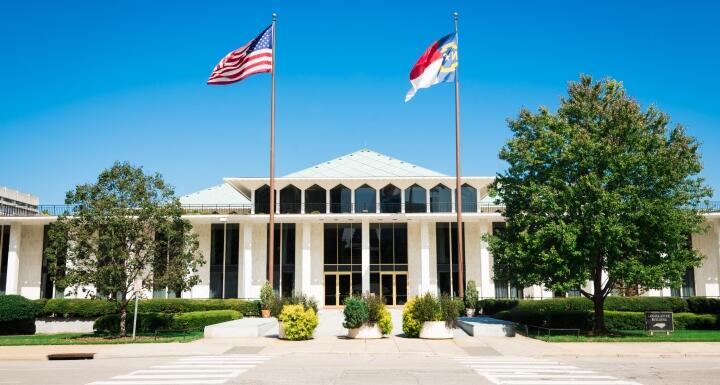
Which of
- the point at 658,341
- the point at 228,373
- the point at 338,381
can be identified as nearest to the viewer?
the point at 338,381

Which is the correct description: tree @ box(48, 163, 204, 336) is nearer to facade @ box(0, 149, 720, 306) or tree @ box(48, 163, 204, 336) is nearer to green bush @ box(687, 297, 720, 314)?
facade @ box(0, 149, 720, 306)

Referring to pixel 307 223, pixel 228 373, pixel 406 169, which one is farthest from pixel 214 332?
pixel 406 169

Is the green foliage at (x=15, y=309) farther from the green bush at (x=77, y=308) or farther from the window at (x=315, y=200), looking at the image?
the window at (x=315, y=200)

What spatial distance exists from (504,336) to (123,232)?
1652 centimetres

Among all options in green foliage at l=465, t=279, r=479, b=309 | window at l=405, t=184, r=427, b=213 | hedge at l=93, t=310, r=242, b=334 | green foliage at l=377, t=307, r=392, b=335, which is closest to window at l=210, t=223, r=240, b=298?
window at l=405, t=184, r=427, b=213

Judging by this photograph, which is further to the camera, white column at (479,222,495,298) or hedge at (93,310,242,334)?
white column at (479,222,495,298)

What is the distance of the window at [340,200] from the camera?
48000 millimetres

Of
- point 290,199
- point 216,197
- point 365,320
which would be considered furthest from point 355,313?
point 216,197

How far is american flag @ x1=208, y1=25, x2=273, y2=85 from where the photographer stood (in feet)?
106

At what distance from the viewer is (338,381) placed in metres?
13.7

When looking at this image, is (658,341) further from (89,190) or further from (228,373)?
(89,190)

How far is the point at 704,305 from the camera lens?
35.9 meters

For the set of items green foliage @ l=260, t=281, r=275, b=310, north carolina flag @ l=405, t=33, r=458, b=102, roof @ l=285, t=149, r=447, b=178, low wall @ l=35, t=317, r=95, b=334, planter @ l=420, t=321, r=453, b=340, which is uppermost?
north carolina flag @ l=405, t=33, r=458, b=102

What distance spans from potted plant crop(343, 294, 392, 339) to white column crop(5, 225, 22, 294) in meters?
33.3
